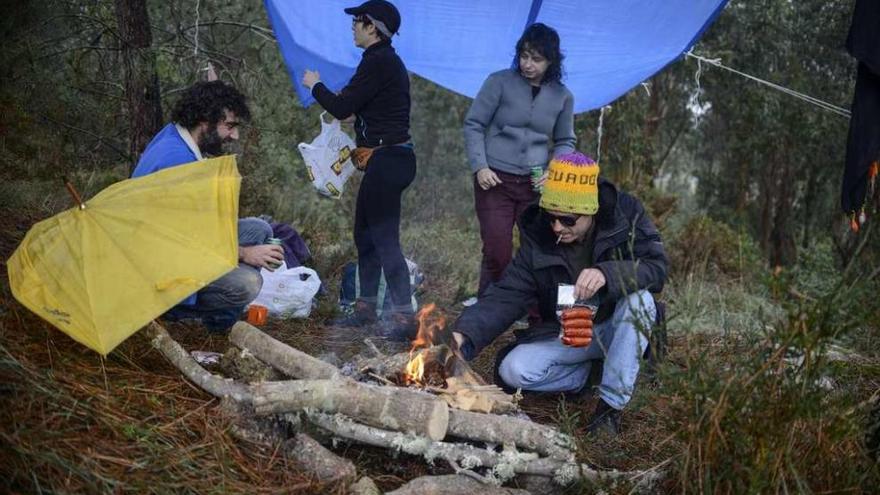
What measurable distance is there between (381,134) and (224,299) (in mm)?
1380

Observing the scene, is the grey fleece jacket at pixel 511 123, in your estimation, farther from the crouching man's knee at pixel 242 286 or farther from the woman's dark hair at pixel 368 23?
the crouching man's knee at pixel 242 286

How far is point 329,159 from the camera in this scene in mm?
5402

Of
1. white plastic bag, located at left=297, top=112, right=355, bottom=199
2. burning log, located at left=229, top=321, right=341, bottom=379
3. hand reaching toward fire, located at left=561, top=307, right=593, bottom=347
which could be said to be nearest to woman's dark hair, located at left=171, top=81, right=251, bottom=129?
white plastic bag, located at left=297, top=112, right=355, bottom=199

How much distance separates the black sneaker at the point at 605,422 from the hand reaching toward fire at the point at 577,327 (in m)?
0.29

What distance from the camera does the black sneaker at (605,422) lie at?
365 cm

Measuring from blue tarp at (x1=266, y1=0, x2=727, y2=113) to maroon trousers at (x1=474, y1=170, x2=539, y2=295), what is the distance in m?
1.10

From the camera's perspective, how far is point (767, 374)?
2.78 meters

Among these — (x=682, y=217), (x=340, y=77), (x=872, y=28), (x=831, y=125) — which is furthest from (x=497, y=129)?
(x=831, y=125)

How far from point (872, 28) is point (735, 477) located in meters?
2.53

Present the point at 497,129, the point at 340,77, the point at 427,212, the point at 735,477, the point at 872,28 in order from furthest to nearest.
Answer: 1. the point at 427,212
2. the point at 340,77
3. the point at 497,129
4. the point at 872,28
5. the point at 735,477

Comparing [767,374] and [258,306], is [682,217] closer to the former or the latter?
[258,306]

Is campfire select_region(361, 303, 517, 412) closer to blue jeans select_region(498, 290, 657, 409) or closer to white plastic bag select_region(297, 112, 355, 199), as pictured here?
blue jeans select_region(498, 290, 657, 409)

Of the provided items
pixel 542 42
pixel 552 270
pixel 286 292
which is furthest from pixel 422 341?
pixel 542 42

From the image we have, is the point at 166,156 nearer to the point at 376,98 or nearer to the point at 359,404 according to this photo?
the point at 376,98
